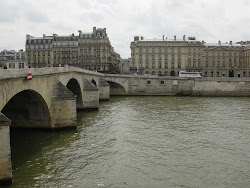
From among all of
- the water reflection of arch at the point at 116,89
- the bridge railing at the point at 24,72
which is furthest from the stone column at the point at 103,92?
the bridge railing at the point at 24,72

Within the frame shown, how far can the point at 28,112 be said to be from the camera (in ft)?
64.4

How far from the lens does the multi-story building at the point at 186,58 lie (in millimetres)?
76562

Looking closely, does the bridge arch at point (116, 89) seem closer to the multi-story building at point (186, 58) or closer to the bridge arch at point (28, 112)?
the multi-story building at point (186, 58)

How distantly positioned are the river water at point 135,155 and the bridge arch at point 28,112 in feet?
1.97

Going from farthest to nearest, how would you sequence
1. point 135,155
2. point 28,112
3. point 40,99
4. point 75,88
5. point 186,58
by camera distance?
point 186,58 → point 75,88 → point 28,112 → point 40,99 → point 135,155

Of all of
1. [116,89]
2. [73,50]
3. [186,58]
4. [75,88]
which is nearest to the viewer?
[75,88]

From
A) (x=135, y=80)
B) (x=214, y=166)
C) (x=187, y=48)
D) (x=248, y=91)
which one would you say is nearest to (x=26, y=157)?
(x=214, y=166)

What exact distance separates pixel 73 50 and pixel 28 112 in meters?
56.2

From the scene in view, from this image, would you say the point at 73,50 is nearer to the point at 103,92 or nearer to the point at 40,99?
the point at 103,92

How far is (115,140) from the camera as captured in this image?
18.3 meters

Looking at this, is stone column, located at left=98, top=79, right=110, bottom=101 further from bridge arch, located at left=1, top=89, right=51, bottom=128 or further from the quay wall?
bridge arch, located at left=1, top=89, right=51, bottom=128

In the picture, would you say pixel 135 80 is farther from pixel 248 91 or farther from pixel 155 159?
pixel 155 159

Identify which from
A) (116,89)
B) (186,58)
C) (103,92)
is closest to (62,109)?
(103,92)

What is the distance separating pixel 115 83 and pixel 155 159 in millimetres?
40539
